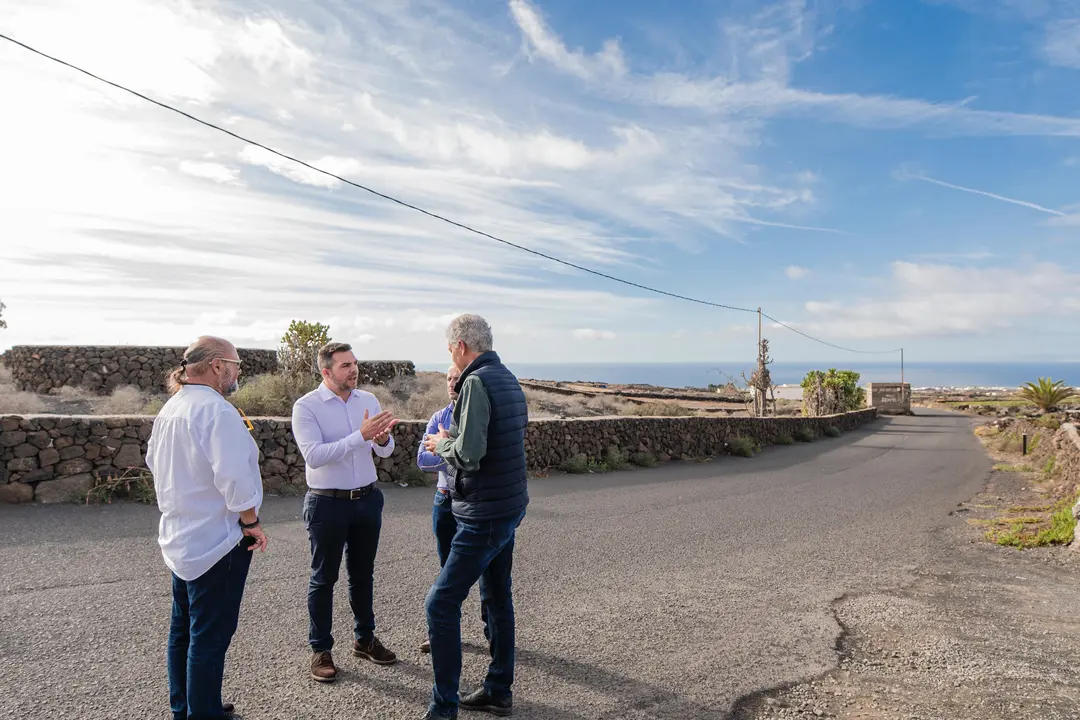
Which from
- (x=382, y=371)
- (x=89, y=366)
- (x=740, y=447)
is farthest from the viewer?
(x=382, y=371)

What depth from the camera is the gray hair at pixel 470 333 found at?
3549mm

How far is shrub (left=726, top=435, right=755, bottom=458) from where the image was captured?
687 inches

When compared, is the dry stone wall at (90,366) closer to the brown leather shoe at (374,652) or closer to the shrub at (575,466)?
the shrub at (575,466)

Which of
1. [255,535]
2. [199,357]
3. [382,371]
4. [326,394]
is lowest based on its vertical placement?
[255,535]

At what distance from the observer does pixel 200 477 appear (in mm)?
3031

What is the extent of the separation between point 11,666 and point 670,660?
3927 mm

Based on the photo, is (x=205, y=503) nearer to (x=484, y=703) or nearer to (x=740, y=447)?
(x=484, y=703)

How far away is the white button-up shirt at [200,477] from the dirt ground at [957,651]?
9.21ft

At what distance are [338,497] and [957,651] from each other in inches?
165

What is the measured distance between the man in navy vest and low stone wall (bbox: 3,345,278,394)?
727 inches

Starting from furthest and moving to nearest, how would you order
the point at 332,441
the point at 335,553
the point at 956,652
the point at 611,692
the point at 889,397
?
the point at 889,397
the point at 956,652
the point at 332,441
the point at 335,553
the point at 611,692

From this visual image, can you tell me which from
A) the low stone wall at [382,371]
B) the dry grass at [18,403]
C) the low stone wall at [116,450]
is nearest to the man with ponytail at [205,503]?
the low stone wall at [116,450]

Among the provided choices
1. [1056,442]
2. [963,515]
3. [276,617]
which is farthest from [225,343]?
[1056,442]

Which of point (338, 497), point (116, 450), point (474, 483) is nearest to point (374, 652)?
point (338, 497)
